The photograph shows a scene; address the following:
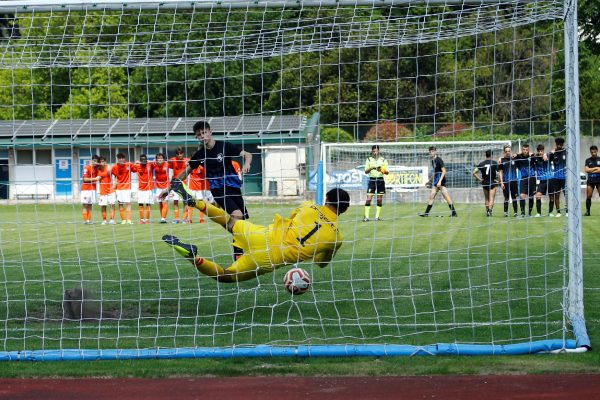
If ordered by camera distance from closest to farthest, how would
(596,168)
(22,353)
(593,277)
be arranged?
(22,353) < (593,277) < (596,168)

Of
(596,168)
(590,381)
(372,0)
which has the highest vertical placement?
(372,0)

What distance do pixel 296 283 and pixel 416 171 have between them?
2263 centimetres

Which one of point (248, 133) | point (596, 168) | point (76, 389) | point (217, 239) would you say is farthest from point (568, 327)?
point (596, 168)

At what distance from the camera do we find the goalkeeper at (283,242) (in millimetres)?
8719

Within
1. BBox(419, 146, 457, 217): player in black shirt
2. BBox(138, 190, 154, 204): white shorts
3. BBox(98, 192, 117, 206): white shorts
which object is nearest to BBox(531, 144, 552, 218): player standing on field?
BBox(419, 146, 457, 217): player in black shirt

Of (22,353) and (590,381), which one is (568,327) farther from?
(22,353)

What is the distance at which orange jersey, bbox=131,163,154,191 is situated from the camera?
894 inches

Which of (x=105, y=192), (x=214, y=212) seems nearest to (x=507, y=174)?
(x=105, y=192)

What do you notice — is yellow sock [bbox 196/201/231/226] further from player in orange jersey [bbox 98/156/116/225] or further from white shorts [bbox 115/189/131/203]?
white shorts [bbox 115/189/131/203]

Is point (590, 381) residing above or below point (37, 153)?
below

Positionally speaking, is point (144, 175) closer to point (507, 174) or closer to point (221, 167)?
point (507, 174)

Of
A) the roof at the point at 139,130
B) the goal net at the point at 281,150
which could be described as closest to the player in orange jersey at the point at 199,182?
the roof at the point at 139,130

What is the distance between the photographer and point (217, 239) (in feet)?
60.7

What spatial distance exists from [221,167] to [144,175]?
13.0 m
